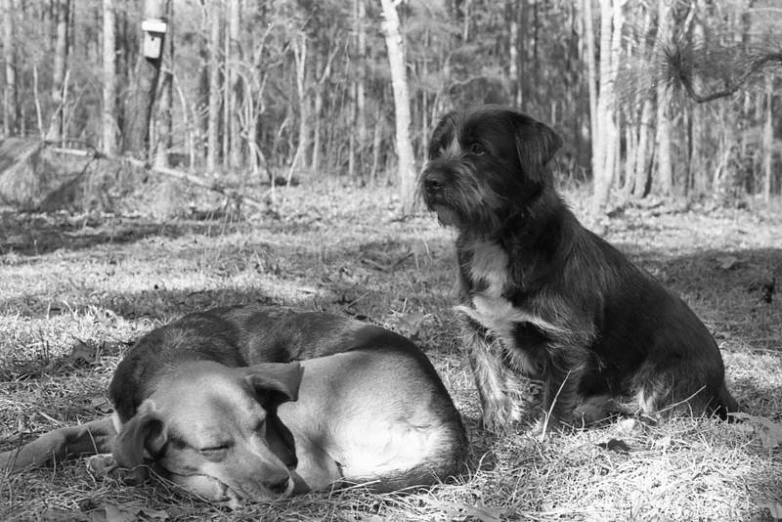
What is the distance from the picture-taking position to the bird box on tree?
13750 millimetres

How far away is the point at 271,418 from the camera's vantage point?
3436 mm

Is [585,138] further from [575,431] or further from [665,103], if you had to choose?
[575,431]

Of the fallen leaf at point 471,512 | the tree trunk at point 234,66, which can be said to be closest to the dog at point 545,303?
the fallen leaf at point 471,512

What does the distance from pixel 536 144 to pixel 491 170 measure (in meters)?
Result: 0.28

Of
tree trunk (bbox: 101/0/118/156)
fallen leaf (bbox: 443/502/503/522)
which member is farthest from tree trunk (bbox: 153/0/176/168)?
fallen leaf (bbox: 443/502/503/522)

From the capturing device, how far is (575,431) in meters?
4.22

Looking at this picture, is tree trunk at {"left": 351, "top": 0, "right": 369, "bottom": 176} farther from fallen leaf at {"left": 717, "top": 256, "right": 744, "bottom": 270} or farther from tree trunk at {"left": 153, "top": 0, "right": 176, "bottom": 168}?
fallen leaf at {"left": 717, "top": 256, "right": 744, "bottom": 270}

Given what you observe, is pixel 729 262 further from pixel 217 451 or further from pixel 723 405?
pixel 217 451

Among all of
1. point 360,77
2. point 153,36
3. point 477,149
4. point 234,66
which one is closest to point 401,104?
point 153,36

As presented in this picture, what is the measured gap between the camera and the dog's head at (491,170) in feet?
13.9

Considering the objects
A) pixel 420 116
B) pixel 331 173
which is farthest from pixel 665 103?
pixel 420 116

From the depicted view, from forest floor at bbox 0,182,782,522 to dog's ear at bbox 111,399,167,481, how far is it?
178 mm

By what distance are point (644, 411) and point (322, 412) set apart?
198cm

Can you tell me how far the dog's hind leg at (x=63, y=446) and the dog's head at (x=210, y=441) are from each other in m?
0.49
